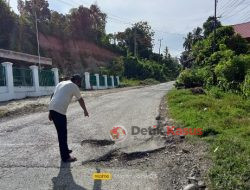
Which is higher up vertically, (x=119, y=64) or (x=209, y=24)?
(x=209, y=24)

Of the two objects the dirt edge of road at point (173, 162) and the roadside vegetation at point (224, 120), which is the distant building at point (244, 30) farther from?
the dirt edge of road at point (173, 162)

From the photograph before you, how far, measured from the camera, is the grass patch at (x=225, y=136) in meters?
4.06

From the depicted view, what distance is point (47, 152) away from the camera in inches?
225

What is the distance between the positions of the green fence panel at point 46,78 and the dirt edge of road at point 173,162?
15353 mm

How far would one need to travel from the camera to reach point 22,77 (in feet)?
58.4

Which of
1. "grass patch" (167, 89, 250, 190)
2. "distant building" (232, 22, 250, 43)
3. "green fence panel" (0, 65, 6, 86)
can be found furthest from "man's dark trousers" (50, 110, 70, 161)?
"distant building" (232, 22, 250, 43)

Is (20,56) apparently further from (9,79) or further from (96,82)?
(96,82)

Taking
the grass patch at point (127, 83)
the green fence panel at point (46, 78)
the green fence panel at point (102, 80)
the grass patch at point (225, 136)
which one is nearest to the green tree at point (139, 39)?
the grass patch at point (127, 83)

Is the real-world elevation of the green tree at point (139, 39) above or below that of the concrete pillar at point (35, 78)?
above

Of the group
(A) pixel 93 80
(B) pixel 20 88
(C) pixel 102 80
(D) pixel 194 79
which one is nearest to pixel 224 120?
(D) pixel 194 79

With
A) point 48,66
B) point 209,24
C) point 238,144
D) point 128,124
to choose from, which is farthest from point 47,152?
point 209,24

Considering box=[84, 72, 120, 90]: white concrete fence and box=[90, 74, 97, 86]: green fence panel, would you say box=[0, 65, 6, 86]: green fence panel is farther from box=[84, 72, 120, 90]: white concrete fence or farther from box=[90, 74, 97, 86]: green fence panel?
box=[90, 74, 97, 86]: green fence panel

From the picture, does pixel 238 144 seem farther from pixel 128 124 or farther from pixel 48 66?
pixel 48 66

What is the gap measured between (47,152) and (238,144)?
3.55m
